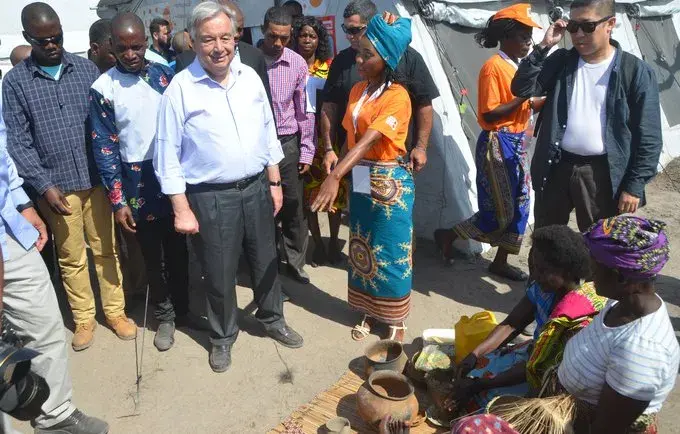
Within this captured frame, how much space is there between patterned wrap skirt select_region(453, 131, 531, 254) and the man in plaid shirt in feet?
8.79

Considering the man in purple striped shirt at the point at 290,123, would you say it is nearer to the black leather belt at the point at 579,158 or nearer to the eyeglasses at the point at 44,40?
the eyeglasses at the point at 44,40

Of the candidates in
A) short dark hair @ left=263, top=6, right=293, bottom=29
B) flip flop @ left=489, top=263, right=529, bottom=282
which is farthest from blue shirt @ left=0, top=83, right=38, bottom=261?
flip flop @ left=489, top=263, right=529, bottom=282

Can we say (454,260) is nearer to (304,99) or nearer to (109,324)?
(304,99)

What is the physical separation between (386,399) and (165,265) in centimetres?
188

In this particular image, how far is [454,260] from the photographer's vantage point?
16.7ft

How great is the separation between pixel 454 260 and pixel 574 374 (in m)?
2.81

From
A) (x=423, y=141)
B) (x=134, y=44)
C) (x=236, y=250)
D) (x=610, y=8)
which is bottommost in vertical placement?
(x=236, y=250)

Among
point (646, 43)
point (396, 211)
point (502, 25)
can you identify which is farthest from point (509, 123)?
point (646, 43)

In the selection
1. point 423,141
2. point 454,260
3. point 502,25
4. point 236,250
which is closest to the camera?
point 236,250

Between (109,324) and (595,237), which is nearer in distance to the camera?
(595,237)

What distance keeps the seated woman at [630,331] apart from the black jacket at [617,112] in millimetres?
1502

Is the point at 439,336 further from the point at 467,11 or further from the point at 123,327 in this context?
the point at 467,11

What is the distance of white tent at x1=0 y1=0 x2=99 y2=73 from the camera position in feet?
33.7

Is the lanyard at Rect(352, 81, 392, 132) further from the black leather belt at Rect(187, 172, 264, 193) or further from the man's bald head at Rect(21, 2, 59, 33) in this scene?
the man's bald head at Rect(21, 2, 59, 33)
